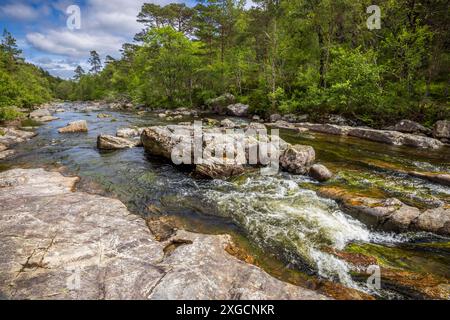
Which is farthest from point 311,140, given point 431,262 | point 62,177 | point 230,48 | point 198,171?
point 230,48

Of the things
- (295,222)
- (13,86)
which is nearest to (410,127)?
(295,222)

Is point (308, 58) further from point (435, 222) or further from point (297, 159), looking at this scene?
point (435, 222)

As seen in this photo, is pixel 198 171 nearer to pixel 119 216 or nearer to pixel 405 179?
pixel 119 216

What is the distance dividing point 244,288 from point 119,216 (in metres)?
4.10

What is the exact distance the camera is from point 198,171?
416 inches

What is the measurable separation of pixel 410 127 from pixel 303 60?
1511 centimetres

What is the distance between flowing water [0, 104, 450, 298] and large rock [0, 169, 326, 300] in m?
1.45

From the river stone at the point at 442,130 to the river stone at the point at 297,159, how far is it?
43.2 feet

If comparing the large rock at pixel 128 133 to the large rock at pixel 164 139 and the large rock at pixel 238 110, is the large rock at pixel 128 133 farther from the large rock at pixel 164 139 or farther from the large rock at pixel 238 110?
the large rock at pixel 238 110

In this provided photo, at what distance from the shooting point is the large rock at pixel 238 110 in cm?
3238

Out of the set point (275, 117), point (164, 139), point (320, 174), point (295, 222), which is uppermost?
point (275, 117)

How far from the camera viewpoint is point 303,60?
30.1m

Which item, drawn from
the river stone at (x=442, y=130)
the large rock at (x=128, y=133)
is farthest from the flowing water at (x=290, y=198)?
the river stone at (x=442, y=130)

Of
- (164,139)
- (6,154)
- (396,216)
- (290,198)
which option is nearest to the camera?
(396,216)
